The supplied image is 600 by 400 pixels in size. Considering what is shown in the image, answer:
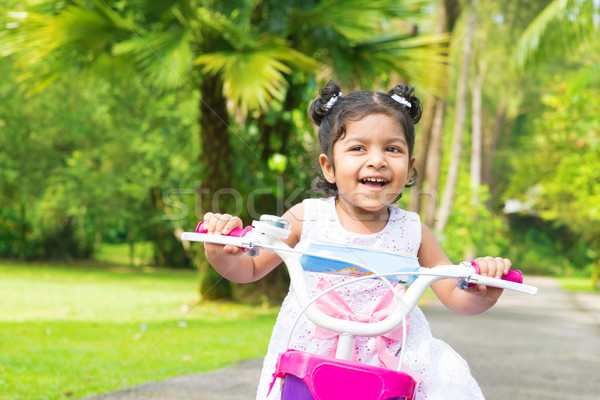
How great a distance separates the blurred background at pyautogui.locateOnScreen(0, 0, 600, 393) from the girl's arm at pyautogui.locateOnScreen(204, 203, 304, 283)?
1.11 feet

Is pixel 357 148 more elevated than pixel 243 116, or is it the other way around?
pixel 243 116

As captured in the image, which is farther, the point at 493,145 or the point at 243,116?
the point at 493,145

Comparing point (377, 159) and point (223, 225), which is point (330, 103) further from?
point (223, 225)

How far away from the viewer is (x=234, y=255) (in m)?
1.76

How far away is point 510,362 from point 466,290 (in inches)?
171

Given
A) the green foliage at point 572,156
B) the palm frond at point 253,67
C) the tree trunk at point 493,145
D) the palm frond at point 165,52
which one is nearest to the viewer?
the palm frond at point 253,67

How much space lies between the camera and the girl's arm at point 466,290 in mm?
1644

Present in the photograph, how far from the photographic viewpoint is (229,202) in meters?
7.98

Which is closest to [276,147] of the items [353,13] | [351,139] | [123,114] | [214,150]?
[214,150]

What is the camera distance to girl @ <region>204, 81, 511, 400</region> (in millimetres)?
1743

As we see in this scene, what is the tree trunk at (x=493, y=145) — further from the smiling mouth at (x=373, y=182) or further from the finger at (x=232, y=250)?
the finger at (x=232, y=250)

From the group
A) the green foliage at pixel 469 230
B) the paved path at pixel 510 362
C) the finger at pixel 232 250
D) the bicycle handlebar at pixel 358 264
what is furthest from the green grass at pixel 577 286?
the finger at pixel 232 250

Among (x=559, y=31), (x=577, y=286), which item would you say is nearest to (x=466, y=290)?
(x=559, y=31)

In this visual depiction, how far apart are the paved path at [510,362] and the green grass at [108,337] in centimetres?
35
